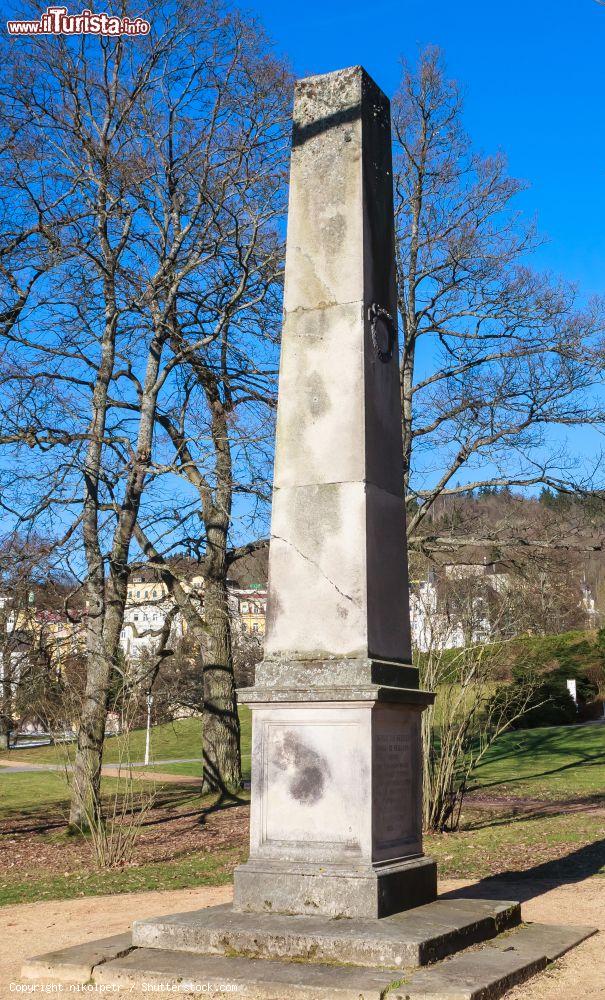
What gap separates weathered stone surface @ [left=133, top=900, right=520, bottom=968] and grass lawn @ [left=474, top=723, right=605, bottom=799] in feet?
40.1

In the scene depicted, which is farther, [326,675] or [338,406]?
[338,406]

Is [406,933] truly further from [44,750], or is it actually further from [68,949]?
[44,750]

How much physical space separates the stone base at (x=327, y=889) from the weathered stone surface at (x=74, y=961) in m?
0.79

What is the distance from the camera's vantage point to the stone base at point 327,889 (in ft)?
20.4

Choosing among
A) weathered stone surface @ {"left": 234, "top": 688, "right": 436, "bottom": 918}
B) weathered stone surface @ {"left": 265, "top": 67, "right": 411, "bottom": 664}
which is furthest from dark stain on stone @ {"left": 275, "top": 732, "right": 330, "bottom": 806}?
weathered stone surface @ {"left": 265, "top": 67, "right": 411, "bottom": 664}

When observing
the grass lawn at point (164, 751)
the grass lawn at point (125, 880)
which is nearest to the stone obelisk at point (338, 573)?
the grass lawn at point (125, 880)

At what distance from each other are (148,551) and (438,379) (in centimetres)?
607

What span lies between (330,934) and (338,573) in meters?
2.22

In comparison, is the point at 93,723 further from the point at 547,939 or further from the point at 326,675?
the point at 547,939

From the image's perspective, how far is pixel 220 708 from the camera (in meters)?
18.8

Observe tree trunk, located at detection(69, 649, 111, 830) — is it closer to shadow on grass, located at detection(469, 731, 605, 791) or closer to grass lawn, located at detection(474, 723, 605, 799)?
shadow on grass, located at detection(469, 731, 605, 791)

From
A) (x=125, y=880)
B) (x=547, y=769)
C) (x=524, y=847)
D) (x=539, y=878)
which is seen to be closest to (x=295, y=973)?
(x=539, y=878)

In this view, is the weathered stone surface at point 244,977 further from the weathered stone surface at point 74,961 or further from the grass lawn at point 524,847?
the grass lawn at point 524,847

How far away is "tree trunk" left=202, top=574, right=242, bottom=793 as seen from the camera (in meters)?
19.0
